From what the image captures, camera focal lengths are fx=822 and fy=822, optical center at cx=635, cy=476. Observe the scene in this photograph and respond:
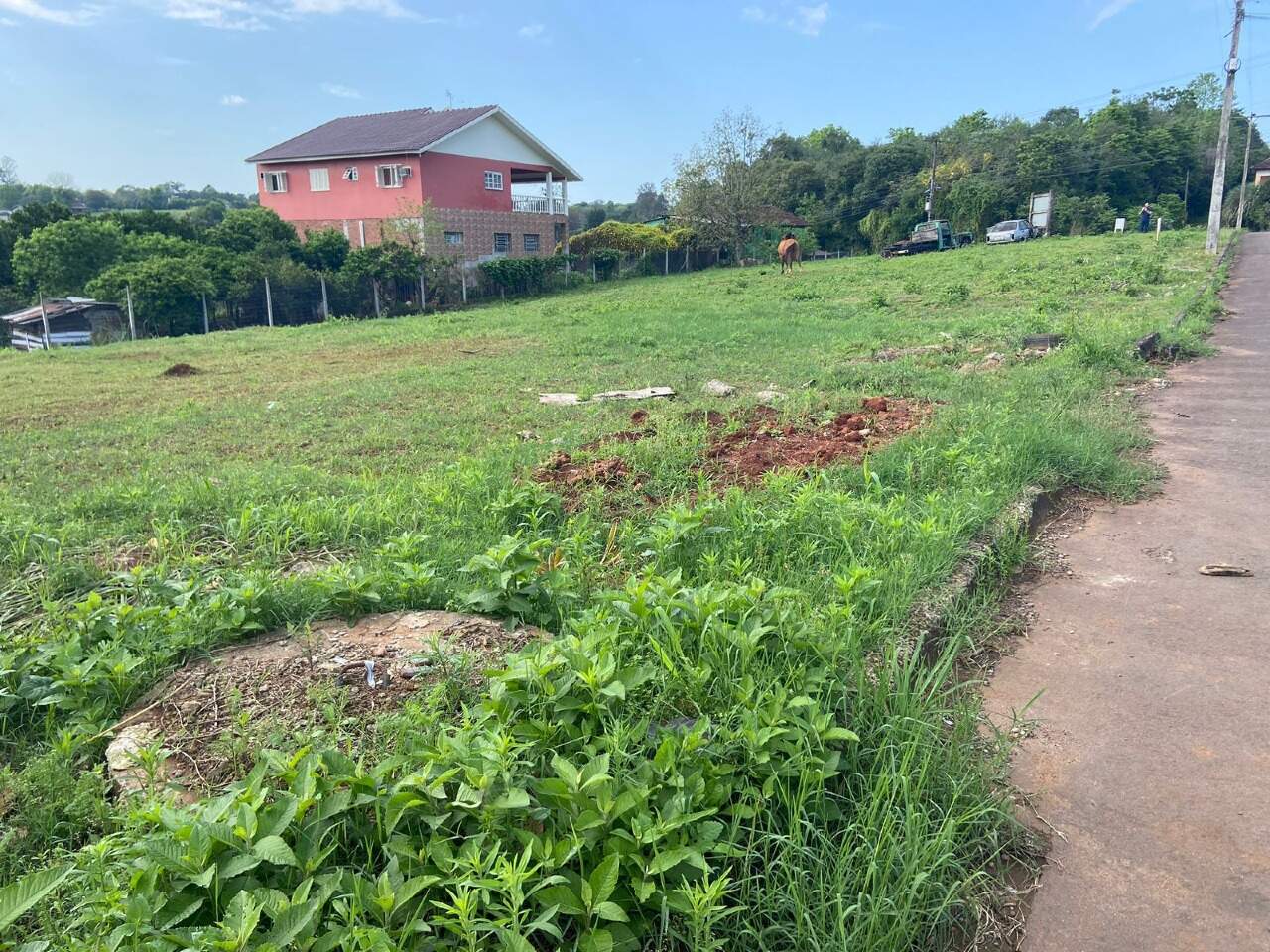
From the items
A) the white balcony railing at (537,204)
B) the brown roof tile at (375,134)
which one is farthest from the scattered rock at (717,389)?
the white balcony railing at (537,204)

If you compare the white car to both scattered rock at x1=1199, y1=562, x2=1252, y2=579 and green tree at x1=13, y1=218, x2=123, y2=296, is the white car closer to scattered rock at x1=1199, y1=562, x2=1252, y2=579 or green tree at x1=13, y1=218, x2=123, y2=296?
green tree at x1=13, y1=218, x2=123, y2=296

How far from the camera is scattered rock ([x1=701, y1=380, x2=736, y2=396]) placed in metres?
7.83

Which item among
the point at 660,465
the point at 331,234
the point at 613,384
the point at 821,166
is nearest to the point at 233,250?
the point at 331,234

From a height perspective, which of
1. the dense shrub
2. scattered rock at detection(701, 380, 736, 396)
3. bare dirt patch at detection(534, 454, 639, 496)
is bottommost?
bare dirt patch at detection(534, 454, 639, 496)

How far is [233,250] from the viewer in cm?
2222

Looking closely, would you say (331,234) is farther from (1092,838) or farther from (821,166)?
(821,166)

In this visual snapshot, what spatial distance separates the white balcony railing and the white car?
1833cm

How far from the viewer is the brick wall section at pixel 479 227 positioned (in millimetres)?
29156

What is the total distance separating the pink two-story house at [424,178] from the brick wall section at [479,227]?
0.04m

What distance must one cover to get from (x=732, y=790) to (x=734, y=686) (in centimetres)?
34

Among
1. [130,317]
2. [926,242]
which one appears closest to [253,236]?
[130,317]

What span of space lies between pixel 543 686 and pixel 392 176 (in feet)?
100

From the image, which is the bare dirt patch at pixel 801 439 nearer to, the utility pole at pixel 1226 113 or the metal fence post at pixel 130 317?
the metal fence post at pixel 130 317

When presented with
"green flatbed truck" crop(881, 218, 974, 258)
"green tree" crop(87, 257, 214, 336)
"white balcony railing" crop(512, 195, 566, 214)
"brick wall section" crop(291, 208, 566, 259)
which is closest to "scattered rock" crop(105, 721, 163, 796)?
"green tree" crop(87, 257, 214, 336)
